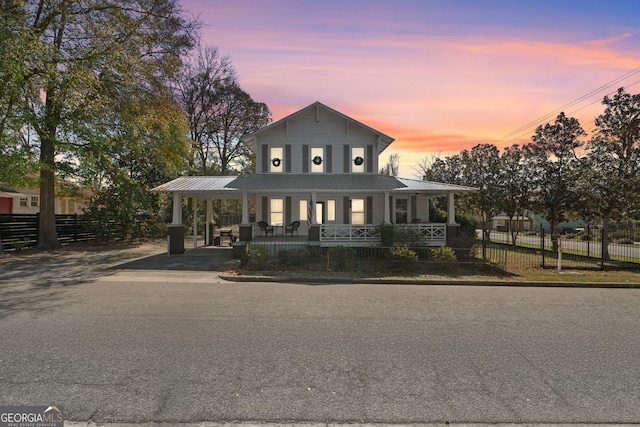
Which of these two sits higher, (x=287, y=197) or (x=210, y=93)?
(x=210, y=93)

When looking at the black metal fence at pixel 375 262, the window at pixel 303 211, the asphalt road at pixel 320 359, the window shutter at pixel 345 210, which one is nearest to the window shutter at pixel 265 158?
the window at pixel 303 211

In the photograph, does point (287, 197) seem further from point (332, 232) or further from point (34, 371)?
point (34, 371)

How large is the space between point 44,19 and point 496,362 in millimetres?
23140

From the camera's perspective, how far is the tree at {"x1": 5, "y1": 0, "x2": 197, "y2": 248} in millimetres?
15742

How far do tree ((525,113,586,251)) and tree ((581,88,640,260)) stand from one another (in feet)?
8.40

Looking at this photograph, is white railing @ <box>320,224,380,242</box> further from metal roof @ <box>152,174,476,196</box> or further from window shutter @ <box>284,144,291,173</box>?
window shutter @ <box>284,144,291,173</box>

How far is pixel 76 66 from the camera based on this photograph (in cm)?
1628

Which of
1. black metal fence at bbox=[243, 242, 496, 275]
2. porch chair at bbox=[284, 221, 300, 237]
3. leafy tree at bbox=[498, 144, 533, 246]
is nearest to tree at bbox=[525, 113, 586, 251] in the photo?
leafy tree at bbox=[498, 144, 533, 246]

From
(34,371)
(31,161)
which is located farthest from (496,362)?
(31,161)

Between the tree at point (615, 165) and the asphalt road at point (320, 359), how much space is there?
10163 millimetres

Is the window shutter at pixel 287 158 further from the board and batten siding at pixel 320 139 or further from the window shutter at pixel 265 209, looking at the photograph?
the window shutter at pixel 265 209

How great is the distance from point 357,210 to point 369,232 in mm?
3584

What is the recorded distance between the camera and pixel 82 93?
16.9m

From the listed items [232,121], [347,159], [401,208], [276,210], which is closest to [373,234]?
[401,208]
